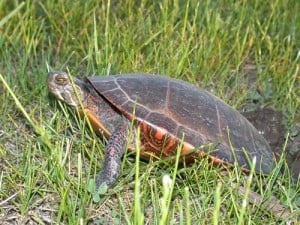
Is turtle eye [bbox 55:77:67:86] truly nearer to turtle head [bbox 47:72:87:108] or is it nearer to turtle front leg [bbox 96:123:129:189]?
turtle head [bbox 47:72:87:108]

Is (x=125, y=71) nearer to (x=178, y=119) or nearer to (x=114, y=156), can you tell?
(x=178, y=119)

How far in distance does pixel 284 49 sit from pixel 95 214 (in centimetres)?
187

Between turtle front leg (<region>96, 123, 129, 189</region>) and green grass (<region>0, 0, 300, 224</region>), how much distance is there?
2.1 inches

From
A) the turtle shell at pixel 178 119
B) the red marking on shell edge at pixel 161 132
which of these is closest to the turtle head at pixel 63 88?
the turtle shell at pixel 178 119

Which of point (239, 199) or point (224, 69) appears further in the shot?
point (224, 69)

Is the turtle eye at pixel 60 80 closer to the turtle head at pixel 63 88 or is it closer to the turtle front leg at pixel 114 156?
the turtle head at pixel 63 88

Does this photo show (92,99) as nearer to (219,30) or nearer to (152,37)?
(152,37)

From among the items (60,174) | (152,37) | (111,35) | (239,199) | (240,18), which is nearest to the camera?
(60,174)

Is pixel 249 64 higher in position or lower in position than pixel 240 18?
lower

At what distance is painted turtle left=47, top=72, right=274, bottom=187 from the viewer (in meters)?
2.58

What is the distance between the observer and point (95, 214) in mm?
2281

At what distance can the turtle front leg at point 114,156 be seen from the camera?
238cm

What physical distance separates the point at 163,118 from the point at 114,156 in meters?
0.29

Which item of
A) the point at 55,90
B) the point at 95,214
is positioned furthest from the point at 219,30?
the point at 95,214
